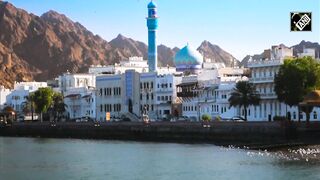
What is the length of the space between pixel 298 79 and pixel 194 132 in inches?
543

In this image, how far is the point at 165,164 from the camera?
5816 centimetres

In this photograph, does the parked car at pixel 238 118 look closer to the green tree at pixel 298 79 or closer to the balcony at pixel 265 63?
the balcony at pixel 265 63

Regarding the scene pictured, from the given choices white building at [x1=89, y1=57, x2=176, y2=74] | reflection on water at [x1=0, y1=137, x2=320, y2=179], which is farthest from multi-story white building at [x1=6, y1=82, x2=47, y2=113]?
reflection on water at [x1=0, y1=137, x2=320, y2=179]

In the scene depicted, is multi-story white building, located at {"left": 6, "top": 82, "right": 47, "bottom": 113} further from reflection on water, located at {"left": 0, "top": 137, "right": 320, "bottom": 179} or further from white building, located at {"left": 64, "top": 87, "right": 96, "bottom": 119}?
reflection on water, located at {"left": 0, "top": 137, "right": 320, "bottom": 179}

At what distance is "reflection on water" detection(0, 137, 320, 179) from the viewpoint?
50.4 meters

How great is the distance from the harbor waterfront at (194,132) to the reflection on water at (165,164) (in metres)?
5.19

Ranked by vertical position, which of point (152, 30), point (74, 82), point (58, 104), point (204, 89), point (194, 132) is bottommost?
point (194, 132)

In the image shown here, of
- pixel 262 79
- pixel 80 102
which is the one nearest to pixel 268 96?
pixel 262 79

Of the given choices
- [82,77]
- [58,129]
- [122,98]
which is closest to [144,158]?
[58,129]

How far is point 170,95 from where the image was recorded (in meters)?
127

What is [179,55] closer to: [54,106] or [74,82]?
[54,106]

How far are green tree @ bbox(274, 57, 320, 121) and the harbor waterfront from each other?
21.8 ft

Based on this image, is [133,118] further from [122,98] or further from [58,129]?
[58,129]

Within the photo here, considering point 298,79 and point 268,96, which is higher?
point 298,79
